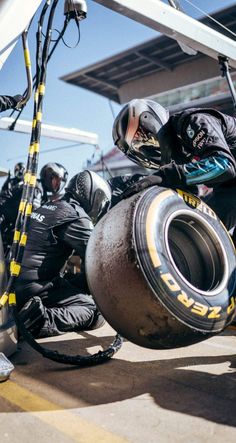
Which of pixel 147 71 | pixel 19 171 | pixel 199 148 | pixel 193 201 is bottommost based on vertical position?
pixel 193 201

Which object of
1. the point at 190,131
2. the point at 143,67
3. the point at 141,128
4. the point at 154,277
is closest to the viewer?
the point at 154,277

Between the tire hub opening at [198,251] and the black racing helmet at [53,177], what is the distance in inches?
118

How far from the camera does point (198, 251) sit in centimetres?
232

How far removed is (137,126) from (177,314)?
4.86 feet

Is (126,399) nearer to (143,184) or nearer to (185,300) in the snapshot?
(185,300)

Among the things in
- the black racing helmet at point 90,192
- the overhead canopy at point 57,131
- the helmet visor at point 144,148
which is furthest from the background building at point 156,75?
the helmet visor at point 144,148

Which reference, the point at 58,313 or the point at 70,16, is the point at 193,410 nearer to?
the point at 58,313

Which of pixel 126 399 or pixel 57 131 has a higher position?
pixel 57 131

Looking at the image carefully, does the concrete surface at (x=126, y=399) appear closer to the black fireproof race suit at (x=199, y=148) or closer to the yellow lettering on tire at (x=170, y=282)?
the yellow lettering on tire at (x=170, y=282)

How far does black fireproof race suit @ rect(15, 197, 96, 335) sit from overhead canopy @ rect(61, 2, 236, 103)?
14845 millimetres

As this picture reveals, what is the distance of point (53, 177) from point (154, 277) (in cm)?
350

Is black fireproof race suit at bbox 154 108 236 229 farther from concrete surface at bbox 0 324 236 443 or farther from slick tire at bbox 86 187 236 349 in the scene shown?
concrete surface at bbox 0 324 236 443

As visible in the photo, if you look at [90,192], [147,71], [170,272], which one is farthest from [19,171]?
[147,71]

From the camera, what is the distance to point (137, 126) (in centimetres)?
281
